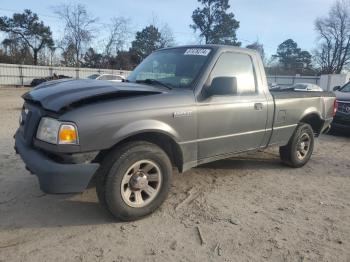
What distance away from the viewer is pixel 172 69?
457 cm

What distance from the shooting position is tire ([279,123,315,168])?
18.7ft

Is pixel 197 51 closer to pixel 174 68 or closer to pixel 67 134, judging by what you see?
pixel 174 68

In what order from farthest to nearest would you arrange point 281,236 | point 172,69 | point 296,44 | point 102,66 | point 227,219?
point 296,44
point 102,66
point 172,69
point 227,219
point 281,236

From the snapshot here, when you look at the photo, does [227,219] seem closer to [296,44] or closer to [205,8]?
[205,8]

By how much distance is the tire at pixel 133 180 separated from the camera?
3414 millimetres

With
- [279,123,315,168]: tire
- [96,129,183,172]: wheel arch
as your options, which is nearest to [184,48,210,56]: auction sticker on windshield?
[96,129,183,172]: wheel arch

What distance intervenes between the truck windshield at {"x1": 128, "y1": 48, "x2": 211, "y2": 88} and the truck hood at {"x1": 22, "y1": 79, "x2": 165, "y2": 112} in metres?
0.44

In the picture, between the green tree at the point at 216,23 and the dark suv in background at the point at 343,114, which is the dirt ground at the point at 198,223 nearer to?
the dark suv in background at the point at 343,114

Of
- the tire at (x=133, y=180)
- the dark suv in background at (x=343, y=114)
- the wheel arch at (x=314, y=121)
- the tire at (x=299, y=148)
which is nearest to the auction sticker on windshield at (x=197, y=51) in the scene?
the tire at (x=133, y=180)

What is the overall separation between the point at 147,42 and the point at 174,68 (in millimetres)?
48344

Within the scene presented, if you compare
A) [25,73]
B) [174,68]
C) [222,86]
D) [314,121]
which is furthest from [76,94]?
[25,73]

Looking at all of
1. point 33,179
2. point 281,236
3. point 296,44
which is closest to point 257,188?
point 281,236

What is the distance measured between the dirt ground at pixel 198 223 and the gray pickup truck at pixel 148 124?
39cm

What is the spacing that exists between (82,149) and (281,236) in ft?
7.06
